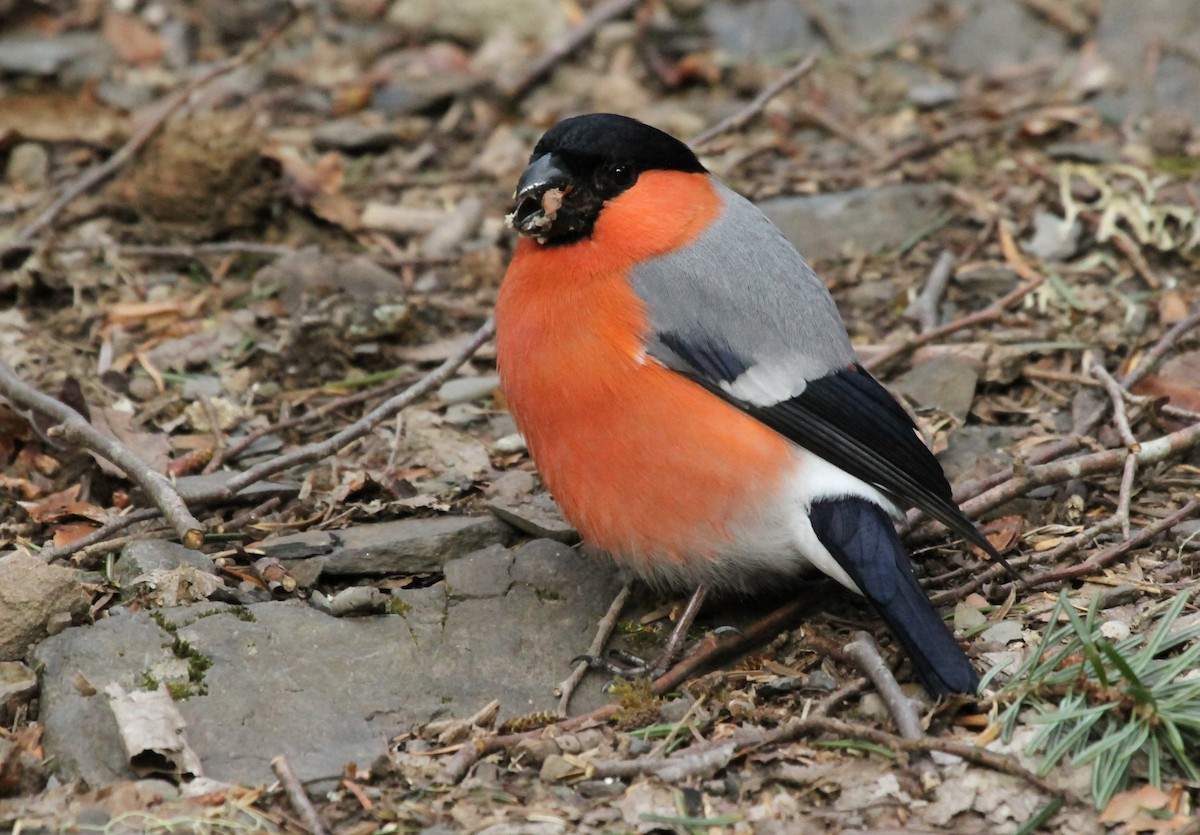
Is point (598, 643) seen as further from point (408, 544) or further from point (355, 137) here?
point (355, 137)

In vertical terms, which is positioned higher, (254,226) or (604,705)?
(254,226)

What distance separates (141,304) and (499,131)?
83.1 inches

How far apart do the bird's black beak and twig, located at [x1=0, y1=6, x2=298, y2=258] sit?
7.78ft

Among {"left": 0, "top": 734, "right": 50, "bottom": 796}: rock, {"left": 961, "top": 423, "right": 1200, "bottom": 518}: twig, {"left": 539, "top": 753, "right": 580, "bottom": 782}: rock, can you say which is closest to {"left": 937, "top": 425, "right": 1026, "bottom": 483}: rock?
{"left": 961, "top": 423, "right": 1200, "bottom": 518}: twig

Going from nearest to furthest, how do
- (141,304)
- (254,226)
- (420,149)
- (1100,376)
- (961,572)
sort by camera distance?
(961,572), (1100,376), (141,304), (254,226), (420,149)

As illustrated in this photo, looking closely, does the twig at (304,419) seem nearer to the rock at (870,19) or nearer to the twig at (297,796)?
the twig at (297,796)

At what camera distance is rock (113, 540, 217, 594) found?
3.78 m

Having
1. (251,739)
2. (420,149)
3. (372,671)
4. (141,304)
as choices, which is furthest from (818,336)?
(420,149)

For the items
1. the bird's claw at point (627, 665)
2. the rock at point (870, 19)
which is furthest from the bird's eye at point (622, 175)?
the rock at point (870, 19)

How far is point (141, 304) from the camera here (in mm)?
5531

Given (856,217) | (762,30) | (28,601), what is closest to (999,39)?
(762,30)

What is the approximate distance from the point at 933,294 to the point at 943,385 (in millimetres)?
683

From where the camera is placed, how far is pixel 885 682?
336 cm

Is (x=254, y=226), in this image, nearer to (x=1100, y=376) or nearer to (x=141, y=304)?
(x=141, y=304)
